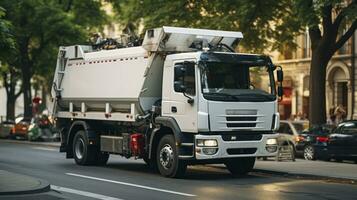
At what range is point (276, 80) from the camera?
57.4 feet

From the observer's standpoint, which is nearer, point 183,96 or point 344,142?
point 183,96

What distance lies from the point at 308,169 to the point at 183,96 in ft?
16.2

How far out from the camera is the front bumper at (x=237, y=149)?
51.0 feet

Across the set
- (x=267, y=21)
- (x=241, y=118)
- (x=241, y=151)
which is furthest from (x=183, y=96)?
(x=267, y=21)

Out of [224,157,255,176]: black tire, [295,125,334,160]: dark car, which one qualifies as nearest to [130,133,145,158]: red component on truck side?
[224,157,255,176]: black tire

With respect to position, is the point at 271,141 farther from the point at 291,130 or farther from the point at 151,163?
the point at 291,130

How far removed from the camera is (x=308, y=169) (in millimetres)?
18672

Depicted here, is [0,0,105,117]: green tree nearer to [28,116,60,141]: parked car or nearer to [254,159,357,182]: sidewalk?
[28,116,60,141]: parked car

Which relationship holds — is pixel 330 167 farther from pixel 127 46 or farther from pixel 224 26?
pixel 224 26

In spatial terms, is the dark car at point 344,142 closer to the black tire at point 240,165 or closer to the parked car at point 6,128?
the black tire at point 240,165

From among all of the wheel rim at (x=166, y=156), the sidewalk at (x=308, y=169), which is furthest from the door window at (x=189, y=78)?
the sidewalk at (x=308, y=169)

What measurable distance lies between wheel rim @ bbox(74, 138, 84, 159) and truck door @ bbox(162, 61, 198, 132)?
4.69 metres

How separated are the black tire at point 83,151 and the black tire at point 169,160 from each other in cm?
370

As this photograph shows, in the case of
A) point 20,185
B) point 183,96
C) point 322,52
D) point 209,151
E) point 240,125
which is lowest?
point 20,185
